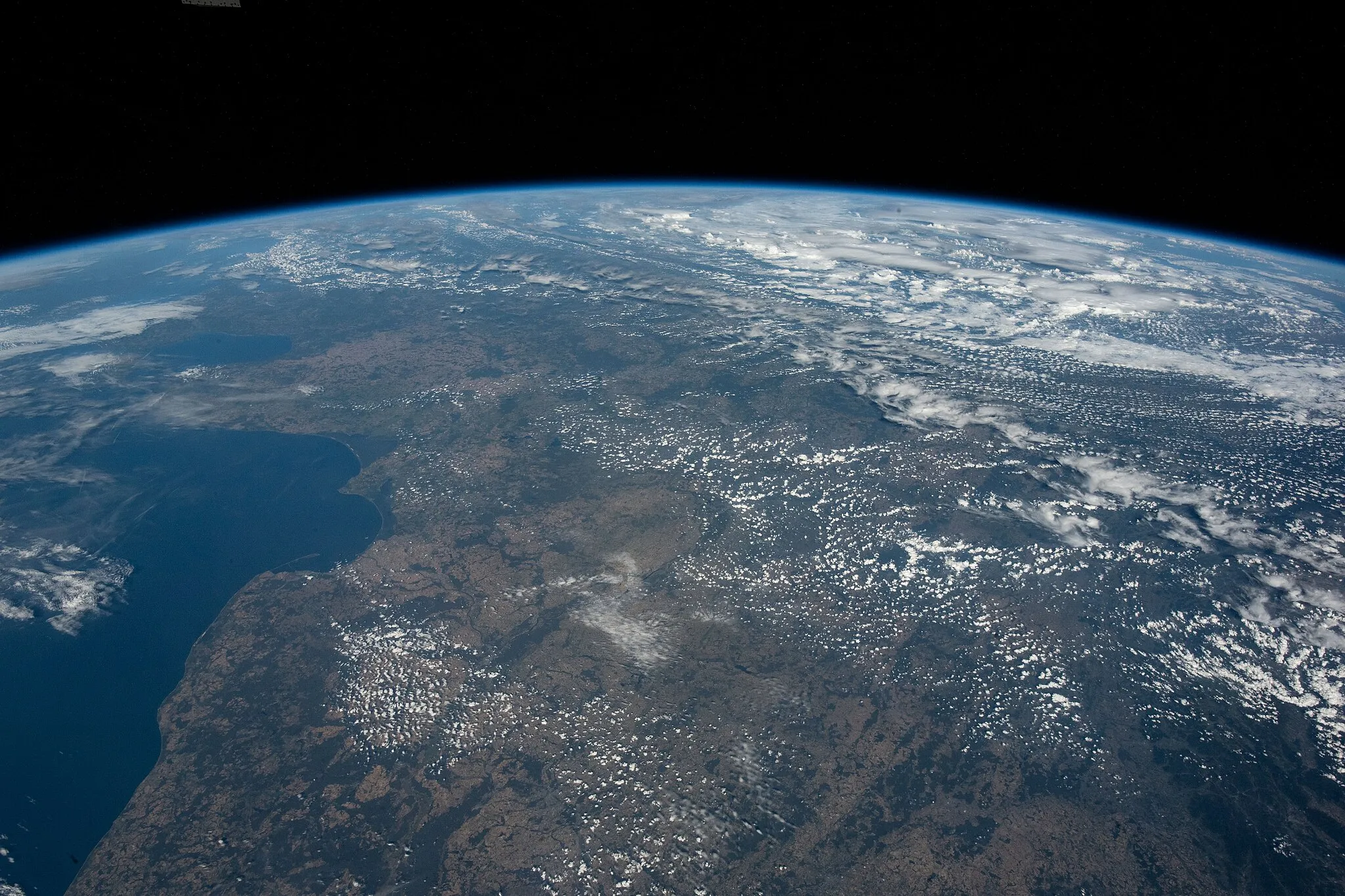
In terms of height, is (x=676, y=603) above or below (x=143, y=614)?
above

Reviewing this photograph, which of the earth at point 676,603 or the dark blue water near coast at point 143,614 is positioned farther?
the dark blue water near coast at point 143,614

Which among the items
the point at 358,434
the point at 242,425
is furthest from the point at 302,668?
the point at 242,425

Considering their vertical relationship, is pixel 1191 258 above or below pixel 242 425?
above

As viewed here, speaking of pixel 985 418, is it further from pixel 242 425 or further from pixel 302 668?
pixel 242 425

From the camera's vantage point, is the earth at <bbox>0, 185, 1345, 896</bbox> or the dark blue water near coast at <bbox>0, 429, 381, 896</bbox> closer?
the earth at <bbox>0, 185, 1345, 896</bbox>
